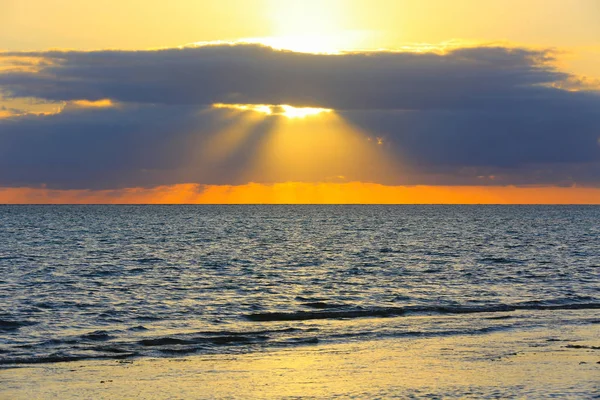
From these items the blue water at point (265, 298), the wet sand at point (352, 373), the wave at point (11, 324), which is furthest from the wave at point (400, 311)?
the wave at point (11, 324)

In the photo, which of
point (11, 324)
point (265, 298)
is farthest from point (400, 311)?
point (11, 324)

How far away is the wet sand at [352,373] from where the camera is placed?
69.3 ft

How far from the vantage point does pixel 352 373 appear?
76.9 feet

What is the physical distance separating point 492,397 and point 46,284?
35493 mm

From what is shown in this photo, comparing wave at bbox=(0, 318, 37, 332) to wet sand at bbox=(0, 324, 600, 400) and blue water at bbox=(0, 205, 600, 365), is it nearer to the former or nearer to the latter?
blue water at bbox=(0, 205, 600, 365)

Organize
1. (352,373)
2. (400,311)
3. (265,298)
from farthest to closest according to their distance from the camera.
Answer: (265,298)
(400,311)
(352,373)

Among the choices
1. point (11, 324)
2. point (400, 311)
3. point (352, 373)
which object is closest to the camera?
point (352, 373)

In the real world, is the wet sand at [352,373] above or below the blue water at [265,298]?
above

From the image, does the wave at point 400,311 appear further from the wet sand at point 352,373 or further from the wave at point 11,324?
the wave at point 11,324

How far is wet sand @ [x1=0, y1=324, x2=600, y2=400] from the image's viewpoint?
21.1 metres

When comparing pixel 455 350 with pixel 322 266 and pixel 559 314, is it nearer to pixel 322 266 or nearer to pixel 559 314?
pixel 559 314

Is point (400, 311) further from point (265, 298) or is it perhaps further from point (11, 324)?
point (11, 324)

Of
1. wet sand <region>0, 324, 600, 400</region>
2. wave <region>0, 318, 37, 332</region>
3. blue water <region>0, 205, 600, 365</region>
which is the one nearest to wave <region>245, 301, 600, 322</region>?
blue water <region>0, 205, 600, 365</region>

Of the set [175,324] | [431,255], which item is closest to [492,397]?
[175,324]
